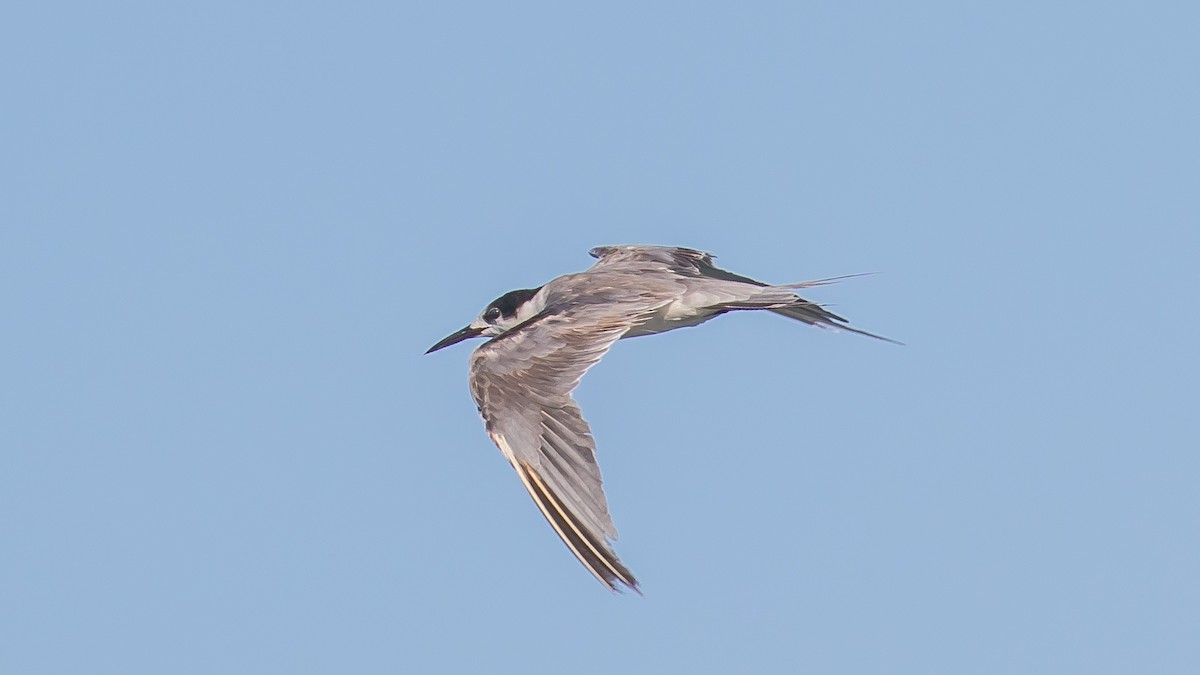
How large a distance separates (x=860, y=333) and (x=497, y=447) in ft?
15.4

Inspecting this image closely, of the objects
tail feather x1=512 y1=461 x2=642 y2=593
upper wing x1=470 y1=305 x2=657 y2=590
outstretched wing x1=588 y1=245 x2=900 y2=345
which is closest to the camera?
tail feather x1=512 y1=461 x2=642 y2=593

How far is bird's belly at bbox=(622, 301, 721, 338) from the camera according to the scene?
1594 cm

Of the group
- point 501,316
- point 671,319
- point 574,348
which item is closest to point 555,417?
point 574,348

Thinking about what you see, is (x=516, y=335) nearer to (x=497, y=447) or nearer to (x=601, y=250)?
(x=497, y=447)

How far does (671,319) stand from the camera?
16125 millimetres

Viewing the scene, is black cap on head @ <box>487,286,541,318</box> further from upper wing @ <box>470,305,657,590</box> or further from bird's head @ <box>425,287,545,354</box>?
upper wing @ <box>470,305,657,590</box>

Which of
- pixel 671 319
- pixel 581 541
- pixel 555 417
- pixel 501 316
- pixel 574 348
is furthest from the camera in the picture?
pixel 501 316

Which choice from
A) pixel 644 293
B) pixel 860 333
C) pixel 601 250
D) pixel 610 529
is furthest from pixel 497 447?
pixel 601 250

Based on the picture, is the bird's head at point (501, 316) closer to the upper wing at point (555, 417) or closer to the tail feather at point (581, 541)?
the upper wing at point (555, 417)

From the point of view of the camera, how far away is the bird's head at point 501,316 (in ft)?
57.3

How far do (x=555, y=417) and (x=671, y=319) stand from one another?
2.99 m

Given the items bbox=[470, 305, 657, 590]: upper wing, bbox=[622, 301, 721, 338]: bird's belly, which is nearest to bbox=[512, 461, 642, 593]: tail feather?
bbox=[470, 305, 657, 590]: upper wing

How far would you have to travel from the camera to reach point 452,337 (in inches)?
719

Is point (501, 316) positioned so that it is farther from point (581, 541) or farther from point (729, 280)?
point (581, 541)
